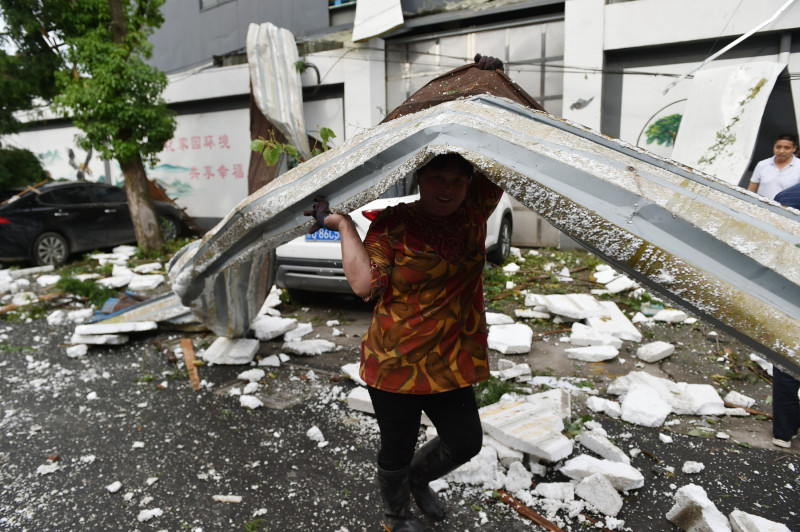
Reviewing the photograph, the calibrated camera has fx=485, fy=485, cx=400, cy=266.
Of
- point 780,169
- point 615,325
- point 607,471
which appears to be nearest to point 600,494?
point 607,471

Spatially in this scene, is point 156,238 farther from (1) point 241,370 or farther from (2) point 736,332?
(2) point 736,332

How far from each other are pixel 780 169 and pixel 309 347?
17.3 ft

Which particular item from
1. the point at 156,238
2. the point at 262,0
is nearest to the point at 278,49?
the point at 262,0

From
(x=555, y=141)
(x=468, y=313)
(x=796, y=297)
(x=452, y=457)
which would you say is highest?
(x=555, y=141)

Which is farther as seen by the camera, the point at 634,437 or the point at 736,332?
the point at 634,437

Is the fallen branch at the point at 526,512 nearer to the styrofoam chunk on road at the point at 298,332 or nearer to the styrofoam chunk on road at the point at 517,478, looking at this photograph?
the styrofoam chunk on road at the point at 517,478

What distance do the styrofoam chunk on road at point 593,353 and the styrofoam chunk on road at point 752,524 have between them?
209 centimetres

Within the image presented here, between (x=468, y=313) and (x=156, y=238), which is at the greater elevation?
(x=468, y=313)


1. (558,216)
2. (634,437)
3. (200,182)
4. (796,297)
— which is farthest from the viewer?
(200,182)

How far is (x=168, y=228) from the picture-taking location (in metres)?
11.0

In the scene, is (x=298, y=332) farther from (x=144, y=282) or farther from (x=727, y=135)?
(x=727, y=135)

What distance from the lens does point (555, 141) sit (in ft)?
5.10

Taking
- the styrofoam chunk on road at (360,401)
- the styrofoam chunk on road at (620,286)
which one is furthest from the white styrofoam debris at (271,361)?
the styrofoam chunk on road at (620,286)

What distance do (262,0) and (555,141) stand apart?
1212 centimetres
